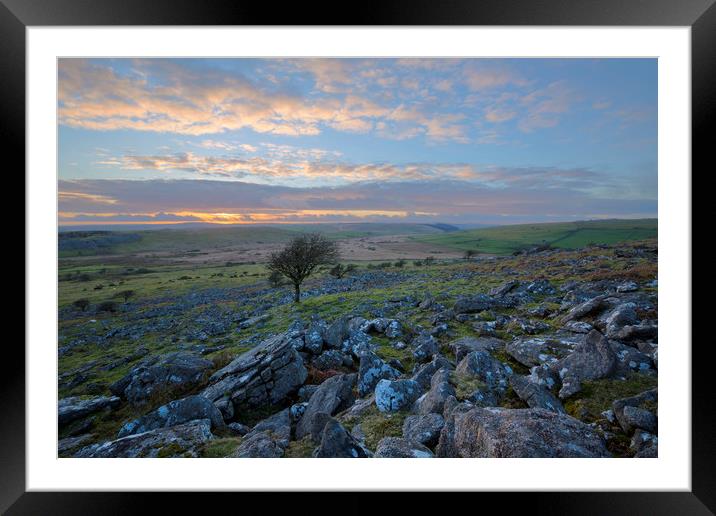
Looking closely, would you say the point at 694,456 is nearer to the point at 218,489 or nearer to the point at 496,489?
the point at 496,489

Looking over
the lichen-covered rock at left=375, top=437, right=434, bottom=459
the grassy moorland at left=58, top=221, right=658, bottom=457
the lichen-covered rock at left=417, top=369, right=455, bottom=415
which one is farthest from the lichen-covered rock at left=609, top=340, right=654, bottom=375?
the lichen-covered rock at left=375, top=437, right=434, bottom=459

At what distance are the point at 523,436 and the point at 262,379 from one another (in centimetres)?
487

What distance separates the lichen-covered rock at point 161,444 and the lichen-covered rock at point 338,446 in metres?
2.21

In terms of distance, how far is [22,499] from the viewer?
3.51m

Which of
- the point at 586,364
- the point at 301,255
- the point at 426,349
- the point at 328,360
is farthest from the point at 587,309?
the point at 301,255

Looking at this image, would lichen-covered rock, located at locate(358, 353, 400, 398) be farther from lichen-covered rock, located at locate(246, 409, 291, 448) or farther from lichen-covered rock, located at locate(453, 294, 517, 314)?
lichen-covered rock, located at locate(453, 294, 517, 314)

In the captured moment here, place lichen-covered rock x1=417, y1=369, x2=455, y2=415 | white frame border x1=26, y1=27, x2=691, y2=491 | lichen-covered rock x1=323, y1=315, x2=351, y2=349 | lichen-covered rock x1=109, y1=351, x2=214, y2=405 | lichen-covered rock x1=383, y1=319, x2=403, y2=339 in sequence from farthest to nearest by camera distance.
Answer: lichen-covered rock x1=383, y1=319, x2=403, y2=339
lichen-covered rock x1=323, y1=315, x2=351, y2=349
lichen-covered rock x1=109, y1=351, x2=214, y2=405
lichen-covered rock x1=417, y1=369, x2=455, y2=415
white frame border x1=26, y1=27, x2=691, y2=491

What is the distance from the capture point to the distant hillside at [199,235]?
32.1ft

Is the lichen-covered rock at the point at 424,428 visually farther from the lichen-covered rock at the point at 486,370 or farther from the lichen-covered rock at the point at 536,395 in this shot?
the lichen-covered rock at the point at 536,395

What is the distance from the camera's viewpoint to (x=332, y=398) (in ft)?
17.0

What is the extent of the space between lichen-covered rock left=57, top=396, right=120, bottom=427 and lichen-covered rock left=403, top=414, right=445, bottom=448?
263 inches

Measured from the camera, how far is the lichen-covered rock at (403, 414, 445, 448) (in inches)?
159
